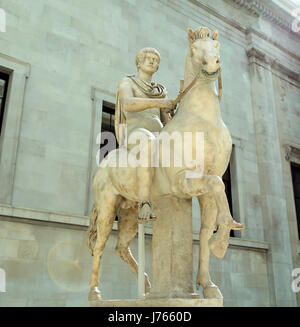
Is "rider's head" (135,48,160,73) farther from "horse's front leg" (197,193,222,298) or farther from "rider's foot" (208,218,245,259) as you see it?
"rider's foot" (208,218,245,259)

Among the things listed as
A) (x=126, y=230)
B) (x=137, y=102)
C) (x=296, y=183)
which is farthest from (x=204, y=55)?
(x=296, y=183)

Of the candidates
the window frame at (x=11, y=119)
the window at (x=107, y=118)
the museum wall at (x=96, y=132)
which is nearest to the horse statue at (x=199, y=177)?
the museum wall at (x=96, y=132)

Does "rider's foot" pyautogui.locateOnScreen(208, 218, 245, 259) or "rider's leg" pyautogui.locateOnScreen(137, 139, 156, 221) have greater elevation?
"rider's leg" pyautogui.locateOnScreen(137, 139, 156, 221)

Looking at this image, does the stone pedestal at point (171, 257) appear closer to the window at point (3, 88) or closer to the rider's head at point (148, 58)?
the rider's head at point (148, 58)

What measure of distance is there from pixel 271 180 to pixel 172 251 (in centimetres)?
1040

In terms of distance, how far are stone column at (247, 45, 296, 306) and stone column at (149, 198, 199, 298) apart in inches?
371

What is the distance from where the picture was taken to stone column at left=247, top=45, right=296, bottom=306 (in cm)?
1214

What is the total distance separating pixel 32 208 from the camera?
8.06 meters

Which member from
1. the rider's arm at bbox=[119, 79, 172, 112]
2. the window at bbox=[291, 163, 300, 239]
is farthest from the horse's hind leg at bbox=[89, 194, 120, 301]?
the window at bbox=[291, 163, 300, 239]

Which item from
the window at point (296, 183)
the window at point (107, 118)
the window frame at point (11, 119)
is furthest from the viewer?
the window at point (296, 183)

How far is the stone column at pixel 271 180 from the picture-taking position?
12141 millimetres

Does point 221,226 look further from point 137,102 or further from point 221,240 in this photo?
point 137,102

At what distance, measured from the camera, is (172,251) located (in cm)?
369

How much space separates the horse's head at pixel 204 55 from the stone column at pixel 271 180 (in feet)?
32.3
